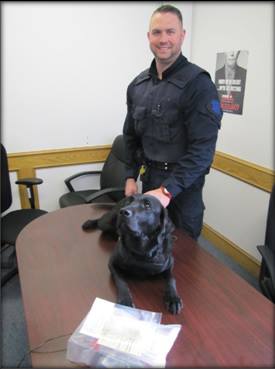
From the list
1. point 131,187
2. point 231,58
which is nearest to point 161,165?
point 131,187

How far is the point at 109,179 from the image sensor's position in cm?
251

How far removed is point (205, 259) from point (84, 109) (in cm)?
A: 177

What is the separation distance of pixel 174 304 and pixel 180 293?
0.08 m

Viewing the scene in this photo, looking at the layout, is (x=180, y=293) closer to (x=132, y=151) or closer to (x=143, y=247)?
(x=143, y=247)

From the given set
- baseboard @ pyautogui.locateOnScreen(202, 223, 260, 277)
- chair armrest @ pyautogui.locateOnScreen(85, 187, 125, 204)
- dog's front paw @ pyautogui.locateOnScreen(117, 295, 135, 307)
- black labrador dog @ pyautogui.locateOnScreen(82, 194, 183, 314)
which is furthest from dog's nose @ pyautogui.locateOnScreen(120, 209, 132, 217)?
baseboard @ pyautogui.locateOnScreen(202, 223, 260, 277)

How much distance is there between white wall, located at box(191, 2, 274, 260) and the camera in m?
1.87

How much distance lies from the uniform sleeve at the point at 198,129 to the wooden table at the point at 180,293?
10.7 inches

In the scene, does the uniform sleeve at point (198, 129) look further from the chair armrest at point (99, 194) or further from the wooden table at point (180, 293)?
the chair armrest at point (99, 194)

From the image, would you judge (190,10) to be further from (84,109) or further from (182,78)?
(182,78)

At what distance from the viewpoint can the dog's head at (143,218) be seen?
880 mm

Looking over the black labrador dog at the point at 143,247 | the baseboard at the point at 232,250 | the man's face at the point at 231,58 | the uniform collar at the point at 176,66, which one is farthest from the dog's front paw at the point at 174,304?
the man's face at the point at 231,58

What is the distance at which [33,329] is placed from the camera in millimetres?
805

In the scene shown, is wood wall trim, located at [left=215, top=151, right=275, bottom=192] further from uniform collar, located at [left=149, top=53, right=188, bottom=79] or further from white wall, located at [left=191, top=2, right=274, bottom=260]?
uniform collar, located at [left=149, top=53, right=188, bottom=79]

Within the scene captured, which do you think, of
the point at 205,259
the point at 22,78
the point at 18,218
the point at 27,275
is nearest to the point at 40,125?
the point at 22,78
